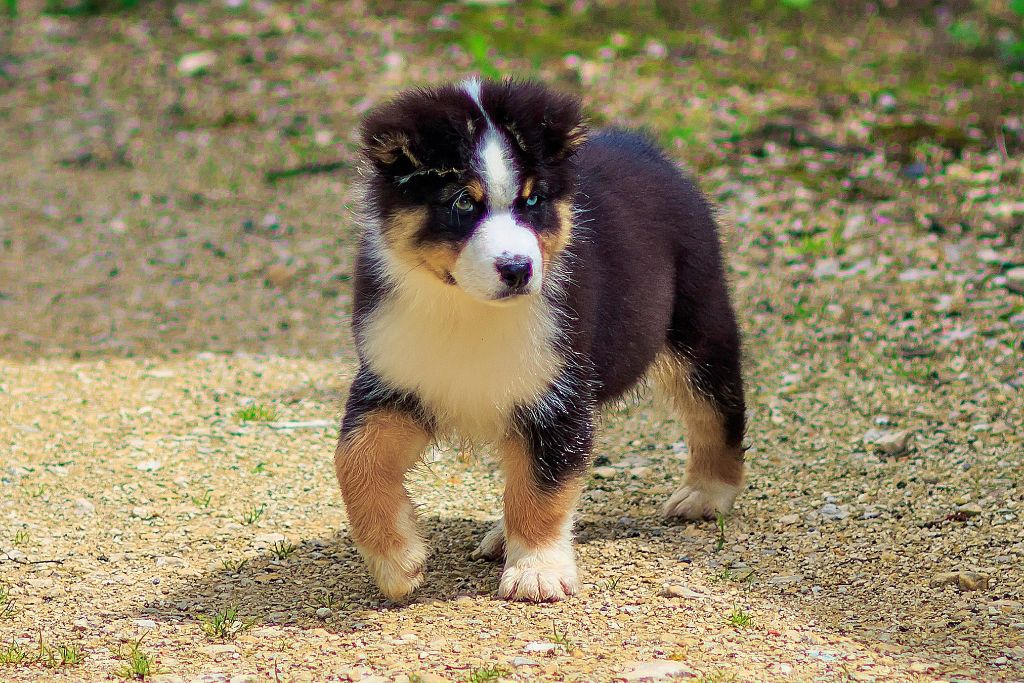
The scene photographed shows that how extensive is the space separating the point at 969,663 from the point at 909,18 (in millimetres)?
8669

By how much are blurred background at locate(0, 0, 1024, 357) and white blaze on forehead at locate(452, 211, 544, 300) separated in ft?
8.80

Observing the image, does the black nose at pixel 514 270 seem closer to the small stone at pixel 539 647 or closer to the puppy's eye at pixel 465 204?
the puppy's eye at pixel 465 204

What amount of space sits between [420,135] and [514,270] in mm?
524

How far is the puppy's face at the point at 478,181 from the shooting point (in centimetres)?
360

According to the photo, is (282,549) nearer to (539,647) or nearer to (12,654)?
(12,654)

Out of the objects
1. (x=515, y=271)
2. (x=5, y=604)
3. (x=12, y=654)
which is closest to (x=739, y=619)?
(x=515, y=271)

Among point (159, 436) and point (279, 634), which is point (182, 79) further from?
point (279, 634)

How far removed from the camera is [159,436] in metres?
5.54

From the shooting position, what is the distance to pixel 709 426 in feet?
16.0

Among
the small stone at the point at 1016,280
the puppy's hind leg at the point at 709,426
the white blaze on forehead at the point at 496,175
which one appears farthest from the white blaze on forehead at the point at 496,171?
the small stone at the point at 1016,280

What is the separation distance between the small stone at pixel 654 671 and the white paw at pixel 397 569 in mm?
873

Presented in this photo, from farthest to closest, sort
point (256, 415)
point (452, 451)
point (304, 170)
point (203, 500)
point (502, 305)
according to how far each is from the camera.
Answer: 1. point (304, 170)
2. point (256, 415)
3. point (452, 451)
4. point (203, 500)
5. point (502, 305)

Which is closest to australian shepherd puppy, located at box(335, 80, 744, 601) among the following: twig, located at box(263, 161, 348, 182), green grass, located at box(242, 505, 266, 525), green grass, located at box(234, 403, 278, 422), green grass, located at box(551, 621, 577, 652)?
green grass, located at box(551, 621, 577, 652)

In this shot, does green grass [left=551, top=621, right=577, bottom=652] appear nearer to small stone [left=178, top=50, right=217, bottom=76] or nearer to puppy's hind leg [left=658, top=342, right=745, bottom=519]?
puppy's hind leg [left=658, top=342, right=745, bottom=519]
